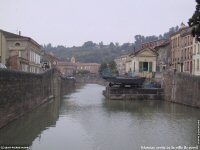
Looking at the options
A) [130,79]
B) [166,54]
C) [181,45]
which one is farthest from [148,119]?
[166,54]

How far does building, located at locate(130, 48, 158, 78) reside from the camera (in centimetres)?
7831

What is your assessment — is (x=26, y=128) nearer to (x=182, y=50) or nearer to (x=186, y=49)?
(x=186, y=49)

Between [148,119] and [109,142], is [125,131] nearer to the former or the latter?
[109,142]

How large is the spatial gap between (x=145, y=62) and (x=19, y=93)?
47.2m

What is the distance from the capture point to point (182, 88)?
54.8 metres

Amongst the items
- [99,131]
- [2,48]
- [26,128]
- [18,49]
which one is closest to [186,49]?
[18,49]

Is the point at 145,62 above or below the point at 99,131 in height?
above

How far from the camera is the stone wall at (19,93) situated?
92.5 feet

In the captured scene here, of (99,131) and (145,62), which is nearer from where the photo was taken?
(99,131)

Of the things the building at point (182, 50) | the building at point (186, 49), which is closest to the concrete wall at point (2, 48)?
the building at point (182, 50)

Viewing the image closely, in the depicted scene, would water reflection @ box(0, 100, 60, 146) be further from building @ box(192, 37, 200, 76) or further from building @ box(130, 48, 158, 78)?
building @ box(130, 48, 158, 78)

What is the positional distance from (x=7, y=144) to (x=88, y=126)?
980cm

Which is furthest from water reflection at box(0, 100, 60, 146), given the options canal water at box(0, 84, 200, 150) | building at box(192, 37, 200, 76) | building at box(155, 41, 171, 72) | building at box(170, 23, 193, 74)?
building at box(155, 41, 171, 72)

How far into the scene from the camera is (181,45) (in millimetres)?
74625
